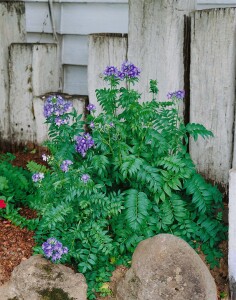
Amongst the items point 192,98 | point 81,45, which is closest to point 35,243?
point 192,98

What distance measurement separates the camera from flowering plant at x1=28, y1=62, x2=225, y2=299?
345cm

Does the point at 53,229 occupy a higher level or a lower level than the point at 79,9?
lower

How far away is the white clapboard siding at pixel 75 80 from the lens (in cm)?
559

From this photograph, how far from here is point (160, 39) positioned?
12.9ft

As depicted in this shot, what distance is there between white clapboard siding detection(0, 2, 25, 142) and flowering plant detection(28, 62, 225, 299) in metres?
1.25

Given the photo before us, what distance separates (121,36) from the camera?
4.14 meters

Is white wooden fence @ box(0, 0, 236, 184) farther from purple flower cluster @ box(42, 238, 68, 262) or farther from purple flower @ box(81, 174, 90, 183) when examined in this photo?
purple flower cluster @ box(42, 238, 68, 262)

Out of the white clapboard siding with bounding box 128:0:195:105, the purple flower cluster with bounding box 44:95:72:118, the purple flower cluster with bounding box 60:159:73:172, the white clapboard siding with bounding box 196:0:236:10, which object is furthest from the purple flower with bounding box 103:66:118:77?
the white clapboard siding with bounding box 196:0:236:10

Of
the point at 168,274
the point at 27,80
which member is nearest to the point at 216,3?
the point at 27,80

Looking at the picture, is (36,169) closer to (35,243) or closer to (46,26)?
(35,243)

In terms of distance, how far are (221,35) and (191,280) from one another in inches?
56.2

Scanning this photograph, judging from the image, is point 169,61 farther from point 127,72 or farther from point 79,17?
point 79,17

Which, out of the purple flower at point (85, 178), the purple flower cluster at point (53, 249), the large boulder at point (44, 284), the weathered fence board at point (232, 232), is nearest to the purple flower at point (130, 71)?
the purple flower at point (85, 178)

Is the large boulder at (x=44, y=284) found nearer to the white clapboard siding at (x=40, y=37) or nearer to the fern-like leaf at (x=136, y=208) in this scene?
the fern-like leaf at (x=136, y=208)
